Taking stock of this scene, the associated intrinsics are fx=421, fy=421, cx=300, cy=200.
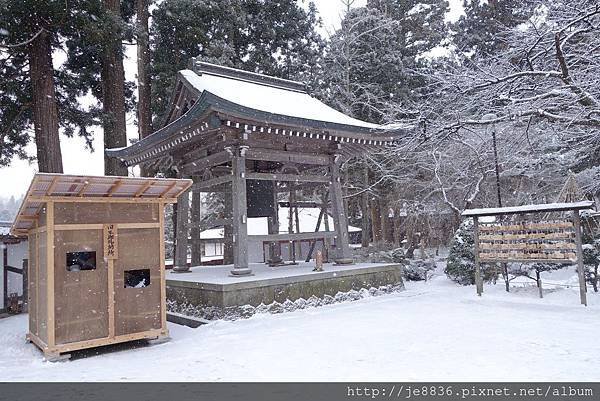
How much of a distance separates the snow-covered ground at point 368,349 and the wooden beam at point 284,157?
3772 millimetres

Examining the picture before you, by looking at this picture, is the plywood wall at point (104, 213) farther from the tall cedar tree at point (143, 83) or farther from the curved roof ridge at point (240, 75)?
the tall cedar tree at point (143, 83)

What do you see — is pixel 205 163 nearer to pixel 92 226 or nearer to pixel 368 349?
pixel 92 226

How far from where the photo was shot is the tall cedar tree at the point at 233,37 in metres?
15.6

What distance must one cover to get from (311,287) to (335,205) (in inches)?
101

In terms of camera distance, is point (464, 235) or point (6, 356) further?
point (464, 235)

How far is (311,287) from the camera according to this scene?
9461mm

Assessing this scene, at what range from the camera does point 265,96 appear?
11.8 meters

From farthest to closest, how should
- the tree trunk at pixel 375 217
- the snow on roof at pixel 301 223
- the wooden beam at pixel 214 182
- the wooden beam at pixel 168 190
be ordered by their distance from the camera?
the snow on roof at pixel 301 223 < the tree trunk at pixel 375 217 < the wooden beam at pixel 214 182 < the wooden beam at pixel 168 190

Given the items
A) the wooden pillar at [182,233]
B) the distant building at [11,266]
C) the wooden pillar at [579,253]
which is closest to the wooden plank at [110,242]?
the wooden pillar at [182,233]

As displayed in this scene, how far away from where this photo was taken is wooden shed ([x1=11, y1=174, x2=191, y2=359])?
5902mm

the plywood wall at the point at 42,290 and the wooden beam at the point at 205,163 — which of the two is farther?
the wooden beam at the point at 205,163

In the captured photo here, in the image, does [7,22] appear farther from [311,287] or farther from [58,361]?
[311,287]
